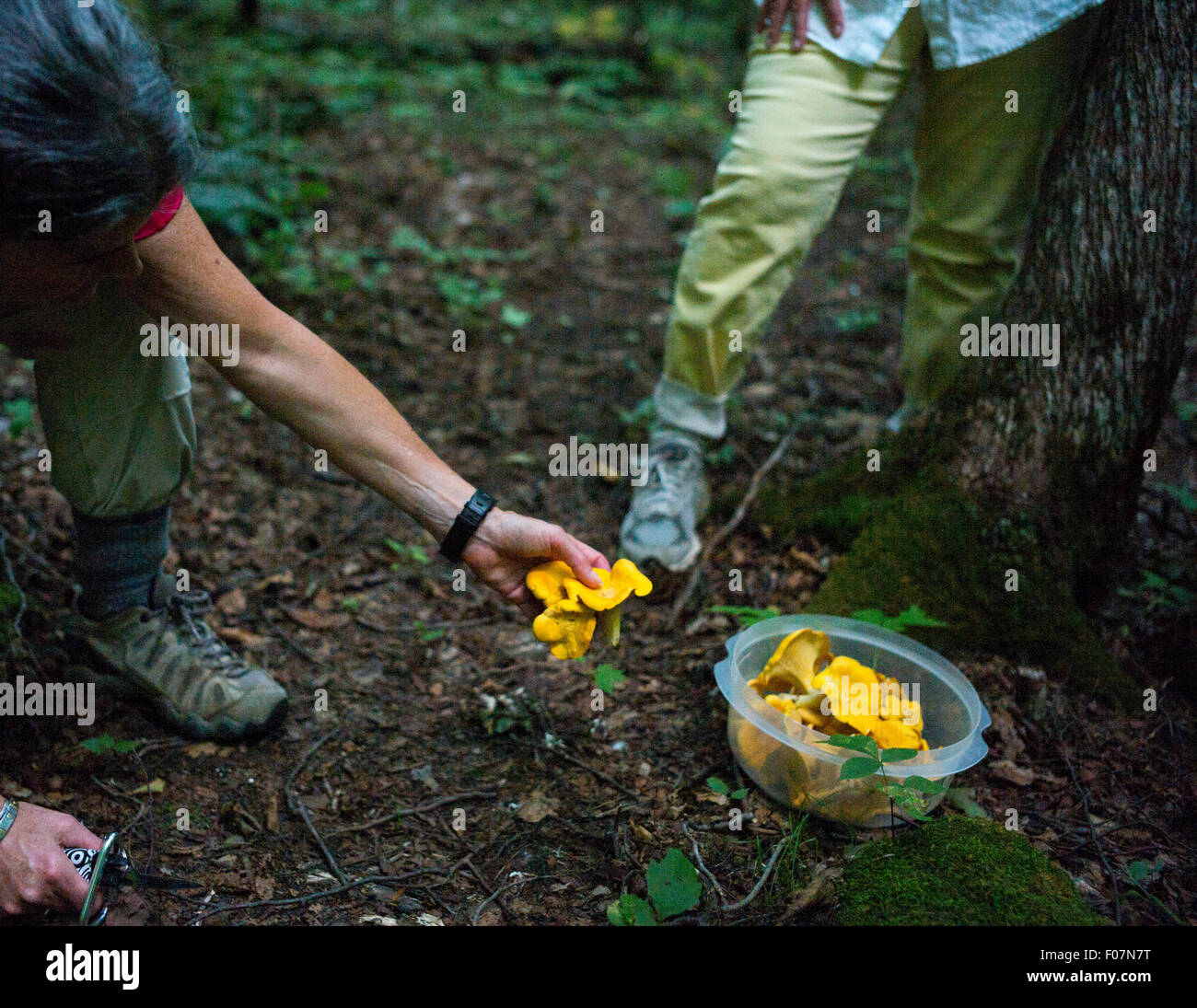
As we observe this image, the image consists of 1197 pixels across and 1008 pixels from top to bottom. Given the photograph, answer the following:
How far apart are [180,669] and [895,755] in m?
1.65

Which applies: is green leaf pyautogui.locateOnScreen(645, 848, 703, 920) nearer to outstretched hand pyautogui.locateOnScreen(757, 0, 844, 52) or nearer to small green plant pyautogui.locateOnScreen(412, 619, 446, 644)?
small green plant pyautogui.locateOnScreen(412, 619, 446, 644)

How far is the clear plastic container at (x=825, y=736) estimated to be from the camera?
1.94m

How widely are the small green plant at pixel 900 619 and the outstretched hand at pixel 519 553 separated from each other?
82cm

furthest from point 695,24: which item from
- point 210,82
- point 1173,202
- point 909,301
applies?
point 1173,202

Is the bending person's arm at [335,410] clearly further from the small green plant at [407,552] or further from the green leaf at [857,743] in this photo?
the small green plant at [407,552]

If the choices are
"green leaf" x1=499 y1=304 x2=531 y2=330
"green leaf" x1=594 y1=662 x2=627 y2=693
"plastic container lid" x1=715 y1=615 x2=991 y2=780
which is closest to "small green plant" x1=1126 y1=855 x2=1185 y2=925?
"plastic container lid" x1=715 y1=615 x2=991 y2=780

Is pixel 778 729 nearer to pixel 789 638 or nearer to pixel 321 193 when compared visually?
pixel 789 638

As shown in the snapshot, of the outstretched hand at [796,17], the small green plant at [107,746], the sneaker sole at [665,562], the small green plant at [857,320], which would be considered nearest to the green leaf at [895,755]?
the sneaker sole at [665,562]

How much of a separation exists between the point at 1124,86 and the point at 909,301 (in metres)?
0.88

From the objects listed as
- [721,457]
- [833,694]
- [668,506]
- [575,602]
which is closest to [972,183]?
[721,457]

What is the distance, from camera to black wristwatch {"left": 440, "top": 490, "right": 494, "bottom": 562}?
1916 mm

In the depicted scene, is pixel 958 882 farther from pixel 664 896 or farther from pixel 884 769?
pixel 664 896

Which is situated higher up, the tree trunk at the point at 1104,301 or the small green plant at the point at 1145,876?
the tree trunk at the point at 1104,301

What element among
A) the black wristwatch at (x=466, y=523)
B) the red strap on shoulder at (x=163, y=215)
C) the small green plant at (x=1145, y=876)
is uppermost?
the red strap on shoulder at (x=163, y=215)
